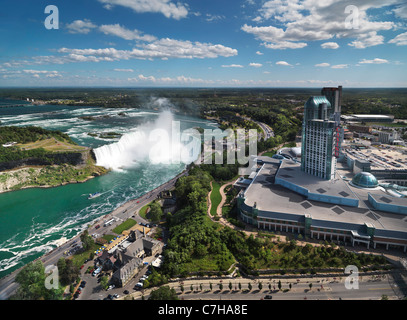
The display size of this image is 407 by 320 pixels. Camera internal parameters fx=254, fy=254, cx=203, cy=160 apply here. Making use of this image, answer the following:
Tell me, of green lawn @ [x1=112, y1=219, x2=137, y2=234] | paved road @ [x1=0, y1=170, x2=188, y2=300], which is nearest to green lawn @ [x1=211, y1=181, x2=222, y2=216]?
paved road @ [x1=0, y1=170, x2=188, y2=300]

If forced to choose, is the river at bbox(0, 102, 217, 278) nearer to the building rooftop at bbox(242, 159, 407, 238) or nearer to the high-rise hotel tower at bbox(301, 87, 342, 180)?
the building rooftop at bbox(242, 159, 407, 238)

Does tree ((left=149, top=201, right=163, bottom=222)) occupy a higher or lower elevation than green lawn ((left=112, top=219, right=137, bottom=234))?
higher

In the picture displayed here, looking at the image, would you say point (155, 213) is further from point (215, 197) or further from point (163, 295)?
point (163, 295)

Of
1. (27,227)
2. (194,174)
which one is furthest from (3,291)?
(194,174)

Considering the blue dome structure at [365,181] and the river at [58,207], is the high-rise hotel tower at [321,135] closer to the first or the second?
the blue dome structure at [365,181]

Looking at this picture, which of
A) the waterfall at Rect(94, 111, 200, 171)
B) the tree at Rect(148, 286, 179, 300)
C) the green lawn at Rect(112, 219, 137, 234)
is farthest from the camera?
the waterfall at Rect(94, 111, 200, 171)

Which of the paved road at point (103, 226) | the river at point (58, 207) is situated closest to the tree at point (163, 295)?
the paved road at point (103, 226)

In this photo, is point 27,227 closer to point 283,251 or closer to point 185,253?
point 185,253

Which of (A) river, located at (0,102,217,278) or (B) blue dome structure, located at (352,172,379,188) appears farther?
(B) blue dome structure, located at (352,172,379,188)

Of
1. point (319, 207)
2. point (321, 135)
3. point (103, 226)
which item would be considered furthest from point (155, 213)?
point (321, 135)
